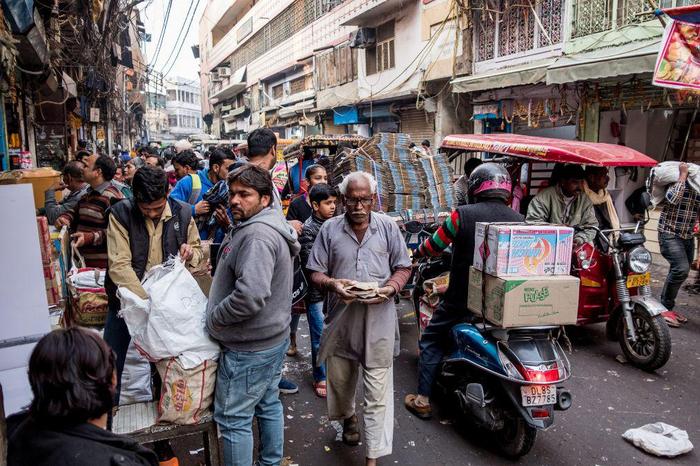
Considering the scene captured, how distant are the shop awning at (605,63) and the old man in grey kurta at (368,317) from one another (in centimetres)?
689

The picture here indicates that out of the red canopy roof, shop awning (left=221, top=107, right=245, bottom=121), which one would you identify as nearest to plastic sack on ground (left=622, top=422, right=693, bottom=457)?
the red canopy roof

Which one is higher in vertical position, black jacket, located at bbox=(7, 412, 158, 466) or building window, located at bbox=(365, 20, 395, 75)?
building window, located at bbox=(365, 20, 395, 75)

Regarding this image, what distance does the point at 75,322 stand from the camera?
3803mm

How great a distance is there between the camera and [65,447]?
1479 mm

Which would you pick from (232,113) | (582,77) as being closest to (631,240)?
(582,77)

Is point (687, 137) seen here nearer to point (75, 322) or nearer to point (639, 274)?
point (639, 274)

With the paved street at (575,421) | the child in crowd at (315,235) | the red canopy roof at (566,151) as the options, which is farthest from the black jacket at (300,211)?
the red canopy roof at (566,151)

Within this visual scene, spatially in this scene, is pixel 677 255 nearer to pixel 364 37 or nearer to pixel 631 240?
pixel 631 240

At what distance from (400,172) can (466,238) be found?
3176mm

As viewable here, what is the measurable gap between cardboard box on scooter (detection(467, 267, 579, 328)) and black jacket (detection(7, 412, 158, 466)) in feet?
7.70

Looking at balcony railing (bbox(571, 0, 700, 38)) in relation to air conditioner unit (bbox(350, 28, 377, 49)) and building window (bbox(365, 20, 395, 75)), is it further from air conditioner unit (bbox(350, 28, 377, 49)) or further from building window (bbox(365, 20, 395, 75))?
air conditioner unit (bbox(350, 28, 377, 49))

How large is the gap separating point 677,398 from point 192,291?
13.4 feet

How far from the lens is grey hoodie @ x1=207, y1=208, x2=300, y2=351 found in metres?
2.49

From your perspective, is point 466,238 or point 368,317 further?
point 466,238
